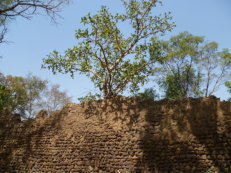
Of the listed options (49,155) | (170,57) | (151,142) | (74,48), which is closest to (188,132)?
(151,142)

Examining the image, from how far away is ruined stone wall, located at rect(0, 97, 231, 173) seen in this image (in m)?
7.13

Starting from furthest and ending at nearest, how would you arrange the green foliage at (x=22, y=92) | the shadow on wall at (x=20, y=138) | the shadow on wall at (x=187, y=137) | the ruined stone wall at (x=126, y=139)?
the green foliage at (x=22, y=92), the shadow on wall at (x=20, y=138), the ruined stone wall at (x=126, y=139), the shadow on wall at (x=187, y=137)

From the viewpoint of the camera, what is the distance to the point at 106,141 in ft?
27.6

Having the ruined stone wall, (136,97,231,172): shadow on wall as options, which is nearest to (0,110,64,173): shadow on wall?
the ruined stone wall

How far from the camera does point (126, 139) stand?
8.10 metres

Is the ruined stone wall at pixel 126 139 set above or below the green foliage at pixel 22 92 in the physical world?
below

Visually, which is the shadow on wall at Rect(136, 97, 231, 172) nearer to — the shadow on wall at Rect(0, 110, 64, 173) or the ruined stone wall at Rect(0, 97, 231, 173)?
the ruined stone wall at Rect(0, 97, 231, 173)

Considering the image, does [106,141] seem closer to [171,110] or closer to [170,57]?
[171,110]

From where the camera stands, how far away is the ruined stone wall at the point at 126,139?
7.13 m

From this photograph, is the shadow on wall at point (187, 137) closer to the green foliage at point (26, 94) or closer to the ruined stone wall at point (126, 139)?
the ruined stone wall at point (126, 139)

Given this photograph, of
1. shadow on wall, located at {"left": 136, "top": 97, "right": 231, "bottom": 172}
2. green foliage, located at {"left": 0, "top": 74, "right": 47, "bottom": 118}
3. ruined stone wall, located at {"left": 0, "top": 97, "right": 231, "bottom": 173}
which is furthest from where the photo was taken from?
green foliage, located at {"left": 0, "top": 74, "right": 47, "bottom": 118}

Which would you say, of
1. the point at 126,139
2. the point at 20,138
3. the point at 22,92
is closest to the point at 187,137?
the point at 126,139

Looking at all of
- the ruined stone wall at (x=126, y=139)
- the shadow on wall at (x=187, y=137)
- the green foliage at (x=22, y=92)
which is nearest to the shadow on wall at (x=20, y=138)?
the ruined stone wall at (x=126, y=139)

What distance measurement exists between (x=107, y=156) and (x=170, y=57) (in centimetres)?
1571
